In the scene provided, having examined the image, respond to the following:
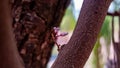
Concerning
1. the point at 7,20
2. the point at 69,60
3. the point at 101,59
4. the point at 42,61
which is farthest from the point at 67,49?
the point at 101,59

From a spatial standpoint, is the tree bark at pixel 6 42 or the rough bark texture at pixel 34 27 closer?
the tree bark at pixel 6 42

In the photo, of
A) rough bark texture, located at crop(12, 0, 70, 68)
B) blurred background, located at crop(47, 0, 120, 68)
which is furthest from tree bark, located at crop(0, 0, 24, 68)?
blurred background, located at crop(47, 0, 120, 68)

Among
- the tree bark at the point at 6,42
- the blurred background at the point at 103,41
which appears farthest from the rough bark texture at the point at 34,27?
the tree bark at the point at 6,42

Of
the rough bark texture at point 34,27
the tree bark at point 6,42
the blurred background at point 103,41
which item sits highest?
the tree bark at point 6,42

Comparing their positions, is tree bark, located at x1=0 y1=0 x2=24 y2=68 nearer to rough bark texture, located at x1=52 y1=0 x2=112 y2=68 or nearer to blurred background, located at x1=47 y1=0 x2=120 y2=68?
rough bark texture, located at x1=52 y1=0 x2=112 y2=68

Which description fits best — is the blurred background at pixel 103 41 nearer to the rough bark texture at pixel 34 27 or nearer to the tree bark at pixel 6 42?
the rough bark texture at pixel 34 27

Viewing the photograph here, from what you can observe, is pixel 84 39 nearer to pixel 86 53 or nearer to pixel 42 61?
pixel 86 53

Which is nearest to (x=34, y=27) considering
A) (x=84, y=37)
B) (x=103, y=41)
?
(x=84, y=37)
